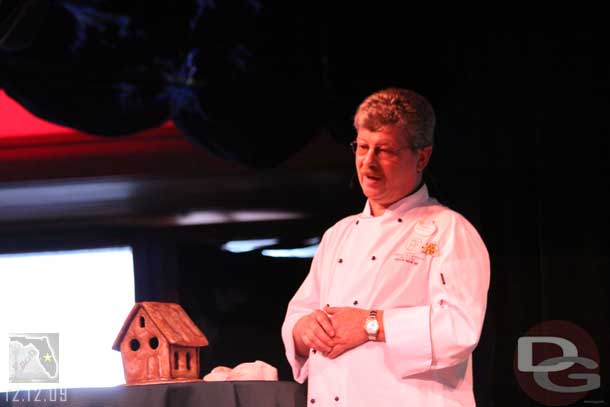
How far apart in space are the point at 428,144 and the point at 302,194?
1673mm

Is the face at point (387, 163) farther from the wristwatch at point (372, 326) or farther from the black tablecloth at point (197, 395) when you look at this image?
the black tablecloth at point (197, 395)

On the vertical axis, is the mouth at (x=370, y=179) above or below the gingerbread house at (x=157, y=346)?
above

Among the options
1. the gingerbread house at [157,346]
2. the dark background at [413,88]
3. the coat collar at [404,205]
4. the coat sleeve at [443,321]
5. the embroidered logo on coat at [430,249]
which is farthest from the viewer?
the dark background at [413,88]

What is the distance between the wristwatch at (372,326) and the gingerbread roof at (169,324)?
2.36 feet

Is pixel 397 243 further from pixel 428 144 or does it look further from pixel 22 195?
pixel 22 195

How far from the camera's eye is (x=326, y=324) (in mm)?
2096

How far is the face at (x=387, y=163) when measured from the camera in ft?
6.97

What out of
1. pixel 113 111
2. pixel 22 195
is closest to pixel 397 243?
pixel 113 111

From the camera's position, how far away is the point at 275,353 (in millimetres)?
3846

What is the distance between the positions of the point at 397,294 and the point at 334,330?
154mm

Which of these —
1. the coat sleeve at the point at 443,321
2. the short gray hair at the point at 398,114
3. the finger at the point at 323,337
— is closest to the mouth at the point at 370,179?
the short gray hair at the point at 398,114

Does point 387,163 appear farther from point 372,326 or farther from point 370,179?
point 372,326

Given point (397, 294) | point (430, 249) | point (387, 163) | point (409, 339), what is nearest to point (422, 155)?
Result: point (387, 163)

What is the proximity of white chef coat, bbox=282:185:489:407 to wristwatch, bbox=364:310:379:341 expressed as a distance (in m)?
0.02
